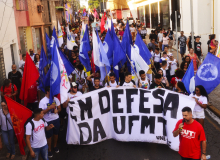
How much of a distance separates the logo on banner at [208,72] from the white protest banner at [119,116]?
1490 millimetres

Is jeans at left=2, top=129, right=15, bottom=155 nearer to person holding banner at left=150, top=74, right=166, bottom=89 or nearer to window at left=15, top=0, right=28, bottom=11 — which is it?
person holding banner at left=150, top=74, right=166, bottom=89

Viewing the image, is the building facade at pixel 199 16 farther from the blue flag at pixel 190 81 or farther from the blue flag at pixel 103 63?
the blue flag at pixel 190 81

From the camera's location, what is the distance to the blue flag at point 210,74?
7.41 metres

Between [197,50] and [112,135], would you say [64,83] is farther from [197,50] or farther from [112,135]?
[197,50]

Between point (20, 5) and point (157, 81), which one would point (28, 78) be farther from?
point (20, 5)

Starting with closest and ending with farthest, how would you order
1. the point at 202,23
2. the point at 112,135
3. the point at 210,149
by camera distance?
the point at 210,149 → the point at 112,135 → the point at 202,23

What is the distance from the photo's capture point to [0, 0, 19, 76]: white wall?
38.1ft

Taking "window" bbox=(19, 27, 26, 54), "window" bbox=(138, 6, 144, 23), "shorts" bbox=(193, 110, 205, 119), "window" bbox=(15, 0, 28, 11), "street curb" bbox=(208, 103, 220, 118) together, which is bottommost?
"street curb" bbox=(208, 103, 220, 118)

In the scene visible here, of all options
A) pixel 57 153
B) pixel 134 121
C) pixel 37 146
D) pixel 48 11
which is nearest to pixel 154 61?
pixel 134 121

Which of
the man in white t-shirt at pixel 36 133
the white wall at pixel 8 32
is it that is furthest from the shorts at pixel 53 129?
the white wall at pixel 8 32

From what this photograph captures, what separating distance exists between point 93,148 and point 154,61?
6431 millimetres

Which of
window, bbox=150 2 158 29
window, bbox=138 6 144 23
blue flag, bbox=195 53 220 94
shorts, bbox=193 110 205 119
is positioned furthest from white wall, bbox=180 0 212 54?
window, bbox=138 6 144 23

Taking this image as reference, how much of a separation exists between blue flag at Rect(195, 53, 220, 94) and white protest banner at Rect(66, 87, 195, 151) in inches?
57.4

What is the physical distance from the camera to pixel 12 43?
12922 mm
